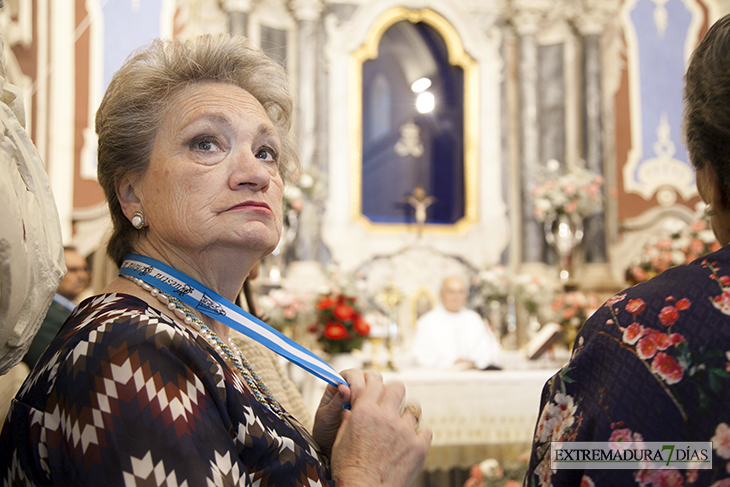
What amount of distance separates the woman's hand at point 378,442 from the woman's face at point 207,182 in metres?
0.40

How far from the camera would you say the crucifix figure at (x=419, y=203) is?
688 cm

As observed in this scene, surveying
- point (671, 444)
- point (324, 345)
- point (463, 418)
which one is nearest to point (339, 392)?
point (671, 444)

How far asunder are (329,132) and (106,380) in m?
6.01

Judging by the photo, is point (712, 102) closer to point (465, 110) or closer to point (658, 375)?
point (658, 375)

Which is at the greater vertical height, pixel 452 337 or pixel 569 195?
pixel 569 195

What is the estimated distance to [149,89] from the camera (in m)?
1.43

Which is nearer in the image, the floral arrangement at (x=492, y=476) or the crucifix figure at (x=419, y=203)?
the floral arrangement at (x=492, y=476)

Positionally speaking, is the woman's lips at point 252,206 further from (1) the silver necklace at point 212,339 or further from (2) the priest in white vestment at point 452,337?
(2) the priest in white vestment at point 452,337

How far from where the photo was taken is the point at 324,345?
16.4 feet

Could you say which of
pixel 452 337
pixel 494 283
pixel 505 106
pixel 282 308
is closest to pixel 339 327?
pixel 282 308

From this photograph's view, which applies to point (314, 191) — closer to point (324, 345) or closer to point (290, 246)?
point (290, 246)

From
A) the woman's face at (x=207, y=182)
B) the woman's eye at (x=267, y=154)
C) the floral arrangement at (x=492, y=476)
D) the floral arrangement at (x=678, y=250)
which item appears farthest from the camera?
the floral arrangement at (x=678, y=250)

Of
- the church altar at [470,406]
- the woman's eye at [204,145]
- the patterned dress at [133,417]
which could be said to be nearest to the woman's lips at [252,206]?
the woman's eye at [204,145]

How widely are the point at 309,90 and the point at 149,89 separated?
544cm
